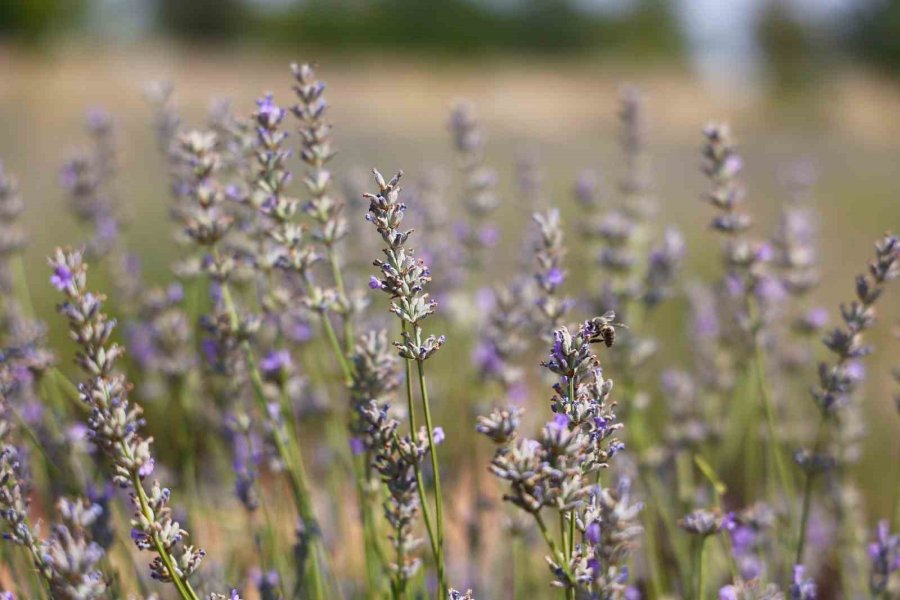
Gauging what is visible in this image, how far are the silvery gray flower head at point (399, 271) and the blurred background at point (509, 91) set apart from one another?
3.60ft

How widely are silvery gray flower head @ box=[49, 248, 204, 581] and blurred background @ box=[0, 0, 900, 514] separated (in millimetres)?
1132

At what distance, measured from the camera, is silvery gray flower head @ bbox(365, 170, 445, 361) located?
127cm

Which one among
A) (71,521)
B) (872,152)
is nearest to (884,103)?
(872,152)

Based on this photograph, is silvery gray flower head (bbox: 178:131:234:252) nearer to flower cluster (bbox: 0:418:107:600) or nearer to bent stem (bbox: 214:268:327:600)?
bent stem (bbox: 214:268:327:600)

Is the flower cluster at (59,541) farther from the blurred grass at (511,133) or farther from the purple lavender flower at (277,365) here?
the blurred grass at (511,133)

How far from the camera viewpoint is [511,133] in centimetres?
1847

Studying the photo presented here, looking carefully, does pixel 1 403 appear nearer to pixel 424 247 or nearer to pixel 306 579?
pixel 306 579

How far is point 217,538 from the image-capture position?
3.06m

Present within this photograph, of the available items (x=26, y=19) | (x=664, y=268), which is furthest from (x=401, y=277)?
(x=26, y=19)

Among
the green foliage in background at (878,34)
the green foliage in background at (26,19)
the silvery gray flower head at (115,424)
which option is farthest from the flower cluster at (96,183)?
the green foliage in background at (878,34)

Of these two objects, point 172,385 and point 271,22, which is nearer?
point 172,385

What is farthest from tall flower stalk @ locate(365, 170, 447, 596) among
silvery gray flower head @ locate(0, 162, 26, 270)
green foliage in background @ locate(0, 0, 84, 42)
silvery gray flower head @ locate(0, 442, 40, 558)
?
green foliage in background @ locate(0, 0, 84, 42)

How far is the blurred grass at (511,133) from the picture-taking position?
20.3 ft

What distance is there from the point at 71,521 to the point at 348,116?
18523mm
